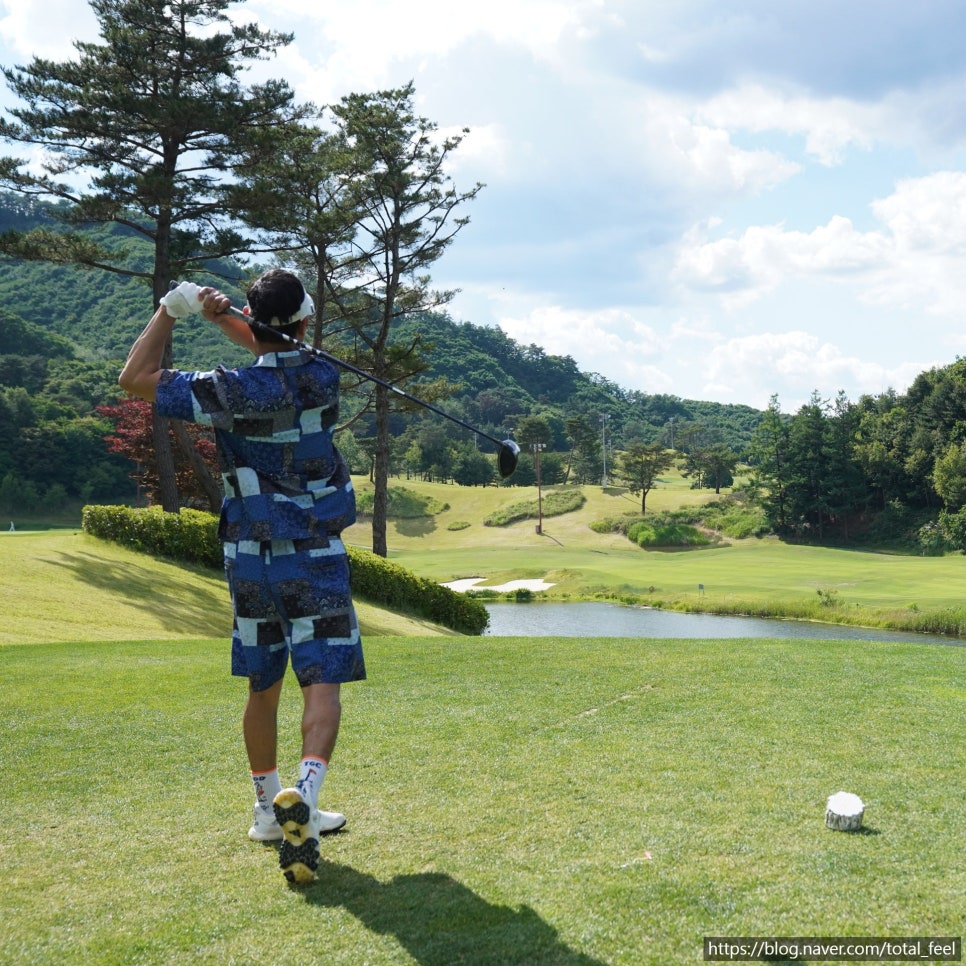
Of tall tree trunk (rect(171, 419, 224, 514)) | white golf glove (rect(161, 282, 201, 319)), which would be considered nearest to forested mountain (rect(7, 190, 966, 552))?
tall tree trunk (rect(171, 419, 224, 514))

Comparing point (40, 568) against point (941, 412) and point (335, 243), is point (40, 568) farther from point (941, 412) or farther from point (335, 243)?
point (941, 412)

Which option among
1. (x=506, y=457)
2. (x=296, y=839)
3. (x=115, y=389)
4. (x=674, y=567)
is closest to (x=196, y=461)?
(x=506, y=457)

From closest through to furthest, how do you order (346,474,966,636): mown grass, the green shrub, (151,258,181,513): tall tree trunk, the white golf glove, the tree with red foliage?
the white golf glove
(151,258,181,513): tall tree trunk
the tree with red foliage
(346,474,966,636): mown grass
the green shrub

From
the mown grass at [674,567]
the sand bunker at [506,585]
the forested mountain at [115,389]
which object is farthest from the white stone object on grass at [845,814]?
the sand bunker at [506,585]

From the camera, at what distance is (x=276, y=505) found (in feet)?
11.5

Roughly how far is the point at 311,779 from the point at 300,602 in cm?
62

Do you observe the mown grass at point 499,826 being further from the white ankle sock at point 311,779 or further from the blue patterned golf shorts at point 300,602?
the blue patterned golf shorts at point 300,602

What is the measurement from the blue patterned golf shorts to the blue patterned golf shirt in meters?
0.07

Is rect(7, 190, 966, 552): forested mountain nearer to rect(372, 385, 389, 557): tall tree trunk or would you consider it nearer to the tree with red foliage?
the tree with red foliage

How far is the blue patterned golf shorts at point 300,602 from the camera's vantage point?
3539 mm

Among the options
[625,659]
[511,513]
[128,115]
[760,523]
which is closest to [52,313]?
[511,513]

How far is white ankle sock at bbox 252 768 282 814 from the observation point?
3.69 meters

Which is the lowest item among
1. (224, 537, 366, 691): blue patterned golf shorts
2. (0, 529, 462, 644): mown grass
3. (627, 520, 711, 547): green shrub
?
(627, 520, 711, 547): green shrub

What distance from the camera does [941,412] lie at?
67.9 m
